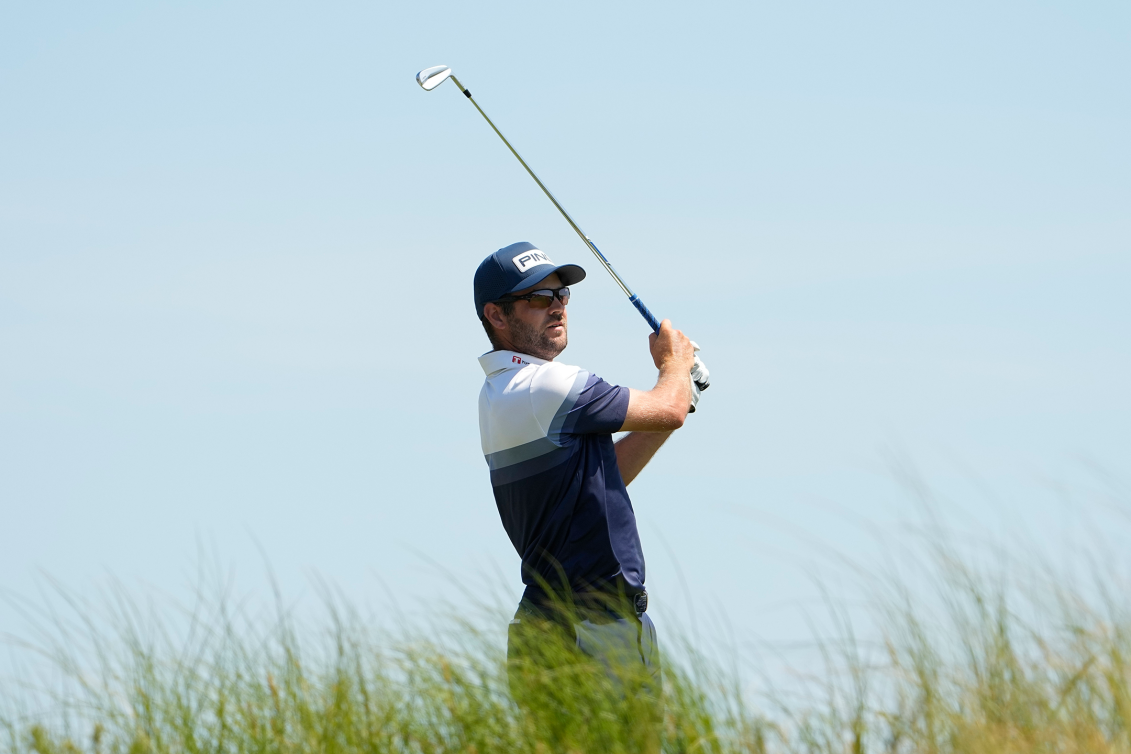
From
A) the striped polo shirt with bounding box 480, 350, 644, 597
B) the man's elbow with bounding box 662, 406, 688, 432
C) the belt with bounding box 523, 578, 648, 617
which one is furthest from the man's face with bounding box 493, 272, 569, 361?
the belt with bounding box 523, 578, 648, 617

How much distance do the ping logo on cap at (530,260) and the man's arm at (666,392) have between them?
0.55 metres

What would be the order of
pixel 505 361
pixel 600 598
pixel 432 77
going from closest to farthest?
pixel 600 598 < pixel 505 361 < pixel 432 77

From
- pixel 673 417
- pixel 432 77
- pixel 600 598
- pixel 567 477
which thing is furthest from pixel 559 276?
pixel 432 77

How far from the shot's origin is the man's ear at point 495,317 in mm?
4668

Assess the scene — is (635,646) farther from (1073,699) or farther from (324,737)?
(1073,699)

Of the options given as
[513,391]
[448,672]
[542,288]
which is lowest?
[448,672]

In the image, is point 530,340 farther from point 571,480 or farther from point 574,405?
point 571,480

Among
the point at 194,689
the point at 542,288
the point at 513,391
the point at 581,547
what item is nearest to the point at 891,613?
the point at 581,547

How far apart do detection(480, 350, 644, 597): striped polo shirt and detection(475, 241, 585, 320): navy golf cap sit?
433 mm

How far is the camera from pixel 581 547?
4184 millimetres

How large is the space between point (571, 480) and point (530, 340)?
0.67 m

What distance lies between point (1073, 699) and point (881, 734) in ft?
1.75

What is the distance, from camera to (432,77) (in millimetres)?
5820

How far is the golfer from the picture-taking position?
4.12 meters
